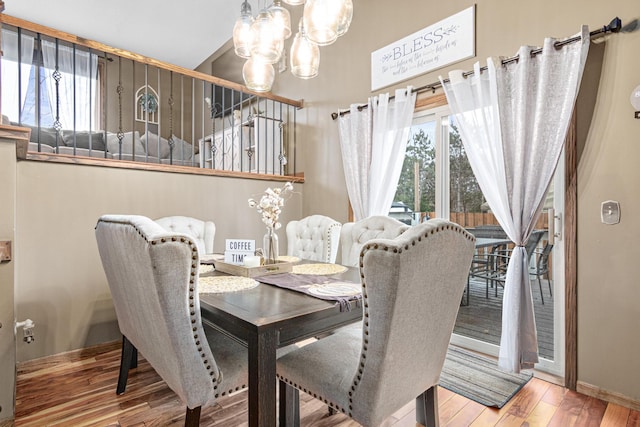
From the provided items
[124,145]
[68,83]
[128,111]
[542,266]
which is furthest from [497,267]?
[68,83]

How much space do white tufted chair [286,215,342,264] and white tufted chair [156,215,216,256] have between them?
2.24 ft

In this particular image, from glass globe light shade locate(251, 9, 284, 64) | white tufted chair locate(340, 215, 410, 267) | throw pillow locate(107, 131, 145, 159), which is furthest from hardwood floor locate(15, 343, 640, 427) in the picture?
throw pillow locate(107, 131, 145, 159)

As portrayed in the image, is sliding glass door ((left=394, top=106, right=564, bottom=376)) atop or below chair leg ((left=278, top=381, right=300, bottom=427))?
atop

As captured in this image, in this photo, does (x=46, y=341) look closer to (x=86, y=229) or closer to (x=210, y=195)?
(x=86, y=229)

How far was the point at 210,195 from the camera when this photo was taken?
3.27 m

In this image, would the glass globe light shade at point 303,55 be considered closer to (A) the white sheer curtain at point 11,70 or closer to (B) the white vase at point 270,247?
(B) the white vase at point 270,247

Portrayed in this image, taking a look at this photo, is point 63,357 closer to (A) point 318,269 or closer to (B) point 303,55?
(A) point 318,269

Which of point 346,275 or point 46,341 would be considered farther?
point 46,341

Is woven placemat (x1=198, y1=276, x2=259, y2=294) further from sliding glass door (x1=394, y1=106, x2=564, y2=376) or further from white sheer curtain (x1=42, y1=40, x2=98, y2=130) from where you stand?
white sheer curtain (x1=42, y1=40, x2=98, y2=130)

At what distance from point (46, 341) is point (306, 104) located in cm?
323

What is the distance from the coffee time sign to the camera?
2570 mm

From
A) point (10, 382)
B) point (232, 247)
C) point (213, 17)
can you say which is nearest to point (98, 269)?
point (10, 382)

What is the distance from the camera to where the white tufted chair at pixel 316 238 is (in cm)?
264

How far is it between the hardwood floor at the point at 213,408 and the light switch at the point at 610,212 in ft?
3.32
